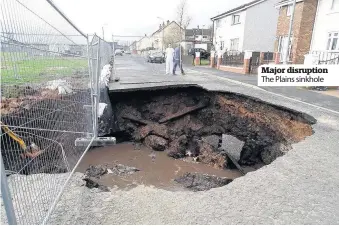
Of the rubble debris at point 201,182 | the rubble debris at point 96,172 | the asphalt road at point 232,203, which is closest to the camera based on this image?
the asphalt road at point 232,203

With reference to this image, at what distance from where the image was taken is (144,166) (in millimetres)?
7465

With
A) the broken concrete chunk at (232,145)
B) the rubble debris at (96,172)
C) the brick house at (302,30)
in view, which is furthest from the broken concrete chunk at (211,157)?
the brick house at (302,30)

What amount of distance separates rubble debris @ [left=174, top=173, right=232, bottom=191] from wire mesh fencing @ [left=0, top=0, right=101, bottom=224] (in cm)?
250

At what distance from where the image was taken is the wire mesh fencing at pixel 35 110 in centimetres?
217

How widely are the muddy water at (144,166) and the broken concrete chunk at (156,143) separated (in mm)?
213

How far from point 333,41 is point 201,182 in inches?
586

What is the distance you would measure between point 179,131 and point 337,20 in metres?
12.4

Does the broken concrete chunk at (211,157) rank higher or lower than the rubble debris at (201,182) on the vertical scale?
lower

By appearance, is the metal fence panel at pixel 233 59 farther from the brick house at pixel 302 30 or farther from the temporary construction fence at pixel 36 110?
the temporary construction fence at pixel 36 110

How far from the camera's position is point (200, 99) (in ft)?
33.8

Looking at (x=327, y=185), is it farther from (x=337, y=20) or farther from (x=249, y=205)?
(x=337, y=20)

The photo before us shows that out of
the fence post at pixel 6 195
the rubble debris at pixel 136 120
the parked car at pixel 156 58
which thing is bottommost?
the rubble debris at pixel 136 120

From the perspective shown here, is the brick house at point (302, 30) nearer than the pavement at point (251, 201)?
No

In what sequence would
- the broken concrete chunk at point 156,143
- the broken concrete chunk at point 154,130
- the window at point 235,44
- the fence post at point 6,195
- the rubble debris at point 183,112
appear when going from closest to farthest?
1. the fence post at point 6,195
2. the broken concrete chunk at point 156,143
3. the broken concrete chunk at point 154,130
4. the rubble debris at point 183,112
5. the window at point 235,44
